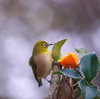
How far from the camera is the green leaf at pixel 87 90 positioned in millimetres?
618

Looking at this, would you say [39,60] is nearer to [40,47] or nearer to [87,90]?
[40,47]

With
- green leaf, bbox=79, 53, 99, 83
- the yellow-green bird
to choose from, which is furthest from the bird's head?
green leaf, bbox=79, 53, 99, 83

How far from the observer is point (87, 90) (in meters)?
0.63

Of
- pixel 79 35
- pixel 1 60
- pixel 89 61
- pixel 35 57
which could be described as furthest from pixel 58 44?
pixel 1 60

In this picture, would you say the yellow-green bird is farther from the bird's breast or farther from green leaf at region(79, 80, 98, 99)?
green leaf at region(79, 80, 98, 99)

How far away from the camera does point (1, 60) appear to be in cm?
283

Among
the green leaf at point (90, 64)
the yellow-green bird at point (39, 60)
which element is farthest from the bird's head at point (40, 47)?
the green leaf at point (90, 64)

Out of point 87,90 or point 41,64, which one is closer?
point 87,90

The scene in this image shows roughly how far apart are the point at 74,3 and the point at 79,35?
1.04 feet

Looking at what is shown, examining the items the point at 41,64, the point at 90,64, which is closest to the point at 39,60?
the point at 41,64

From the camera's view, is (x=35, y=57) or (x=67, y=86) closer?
(x=67, y=86)

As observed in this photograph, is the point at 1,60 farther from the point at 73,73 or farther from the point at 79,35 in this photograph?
the point at 73,73

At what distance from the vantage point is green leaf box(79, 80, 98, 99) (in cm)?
62

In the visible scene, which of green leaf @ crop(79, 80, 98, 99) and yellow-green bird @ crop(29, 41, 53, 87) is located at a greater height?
yellow-green bird @ crop(29, 41, 53, 87)
